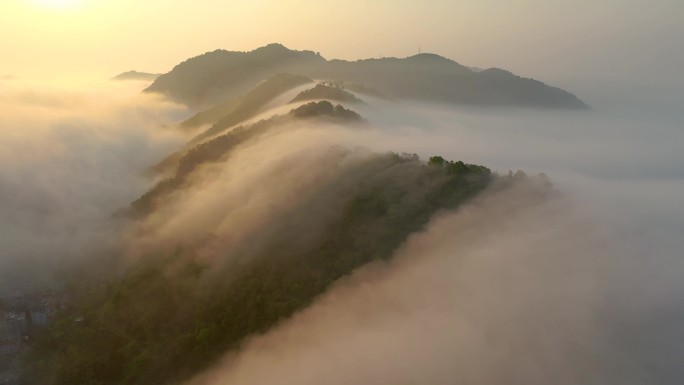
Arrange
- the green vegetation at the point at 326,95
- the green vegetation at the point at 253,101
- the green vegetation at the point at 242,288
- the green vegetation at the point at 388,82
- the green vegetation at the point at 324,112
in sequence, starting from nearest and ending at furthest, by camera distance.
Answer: the green vegetation at the point at 242,288 → the green vegetation at the point at 324,112 → the green vegetation at the point at 326,95 → the green vegetation at the point at 253,101 → the green vegetation at the point at 388,82

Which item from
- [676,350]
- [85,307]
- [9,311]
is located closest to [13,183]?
[9,311]

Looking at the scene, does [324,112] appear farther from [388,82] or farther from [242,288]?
[388,82]

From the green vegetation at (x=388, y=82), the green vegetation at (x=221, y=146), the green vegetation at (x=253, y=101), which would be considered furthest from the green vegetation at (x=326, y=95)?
the green vegetation at (x=388, y=82)

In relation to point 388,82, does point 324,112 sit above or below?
below

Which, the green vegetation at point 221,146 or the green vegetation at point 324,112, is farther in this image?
the green vegetation at point 324,112

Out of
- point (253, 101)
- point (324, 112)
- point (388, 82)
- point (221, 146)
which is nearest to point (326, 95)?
point (324, 112)

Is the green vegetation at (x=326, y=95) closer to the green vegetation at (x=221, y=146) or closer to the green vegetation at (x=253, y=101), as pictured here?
the green vegetation at (x=221, y=146)

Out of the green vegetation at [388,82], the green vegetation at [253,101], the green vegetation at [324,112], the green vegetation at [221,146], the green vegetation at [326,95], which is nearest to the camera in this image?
the green vegetation at [221,146]

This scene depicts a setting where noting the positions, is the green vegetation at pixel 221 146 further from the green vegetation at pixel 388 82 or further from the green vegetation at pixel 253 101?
the green vegetation at pixel 388 82

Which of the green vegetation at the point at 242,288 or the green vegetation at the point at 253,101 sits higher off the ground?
the green vegetation at the point at 253,101
